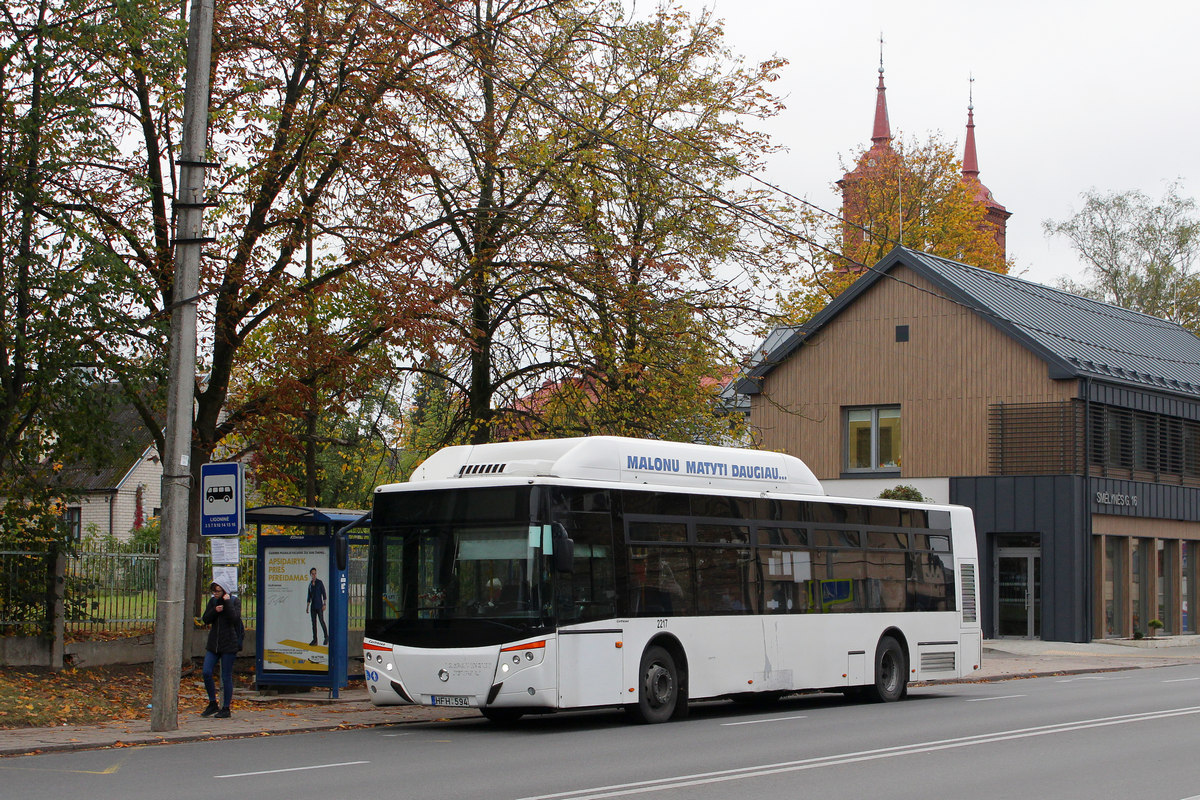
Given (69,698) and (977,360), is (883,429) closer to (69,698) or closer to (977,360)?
(977,360)

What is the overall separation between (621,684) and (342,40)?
34.8 feet

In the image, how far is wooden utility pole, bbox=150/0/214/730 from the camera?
610 inches

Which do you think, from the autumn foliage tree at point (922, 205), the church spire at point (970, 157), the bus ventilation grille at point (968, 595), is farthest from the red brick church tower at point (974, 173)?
the bus ventilation grille at point (968, 595)

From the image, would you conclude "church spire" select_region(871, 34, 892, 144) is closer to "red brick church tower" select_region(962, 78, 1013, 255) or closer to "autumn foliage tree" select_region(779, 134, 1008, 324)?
"red brick church tower" select_region(962, 78, 1013, 255)

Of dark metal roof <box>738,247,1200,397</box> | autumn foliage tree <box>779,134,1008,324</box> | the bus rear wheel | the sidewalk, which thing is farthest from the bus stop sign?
autumn foliage tree <box>779,134,1008,324</box>

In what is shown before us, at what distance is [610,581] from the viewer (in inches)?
641

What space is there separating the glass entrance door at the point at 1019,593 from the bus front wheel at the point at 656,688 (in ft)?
78.0

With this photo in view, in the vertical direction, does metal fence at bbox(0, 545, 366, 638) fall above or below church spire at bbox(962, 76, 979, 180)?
below

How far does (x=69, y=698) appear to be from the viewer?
17891mm

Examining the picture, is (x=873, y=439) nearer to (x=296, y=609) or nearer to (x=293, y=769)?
(x=296, y=609)

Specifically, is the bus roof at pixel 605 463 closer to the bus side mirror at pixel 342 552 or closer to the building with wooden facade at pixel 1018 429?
the bus side mirror at pixel 342 552

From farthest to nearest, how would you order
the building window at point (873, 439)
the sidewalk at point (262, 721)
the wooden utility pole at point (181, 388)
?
the building window at point (873, 439) < the wooden utility pole at point (181, 388) < the sidewalk at point (262, 721)

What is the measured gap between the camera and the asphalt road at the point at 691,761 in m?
10.7

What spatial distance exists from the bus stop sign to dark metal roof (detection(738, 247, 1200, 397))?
22.5 m
